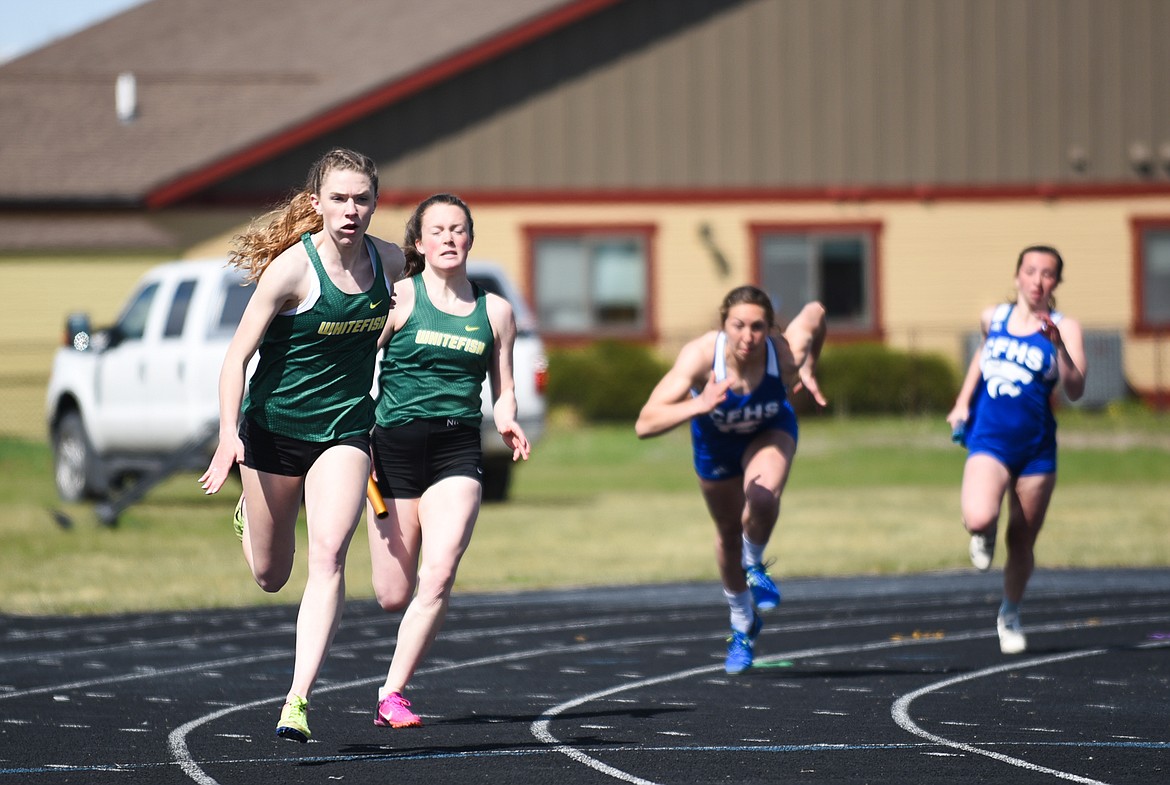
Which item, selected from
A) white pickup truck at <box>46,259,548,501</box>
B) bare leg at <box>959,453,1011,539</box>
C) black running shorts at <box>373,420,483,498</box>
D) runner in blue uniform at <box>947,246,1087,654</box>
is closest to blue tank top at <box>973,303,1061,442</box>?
runner in blue uniform at <box>947,246,1087,654</box>

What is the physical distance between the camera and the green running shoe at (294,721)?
7270 mm

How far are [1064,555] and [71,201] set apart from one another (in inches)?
790

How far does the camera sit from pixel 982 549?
1067cm

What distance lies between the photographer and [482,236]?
32875 mm

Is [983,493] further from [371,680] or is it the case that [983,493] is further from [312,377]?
[312,377]

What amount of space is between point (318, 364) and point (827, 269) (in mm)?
26506

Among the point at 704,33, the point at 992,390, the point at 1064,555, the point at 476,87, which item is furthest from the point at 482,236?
the point at 992,390

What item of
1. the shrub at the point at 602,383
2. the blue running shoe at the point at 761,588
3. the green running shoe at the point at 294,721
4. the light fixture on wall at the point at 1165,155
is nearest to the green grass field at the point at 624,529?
the shrub at the point at 602,383

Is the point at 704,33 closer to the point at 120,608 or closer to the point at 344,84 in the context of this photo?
the point at 344,84

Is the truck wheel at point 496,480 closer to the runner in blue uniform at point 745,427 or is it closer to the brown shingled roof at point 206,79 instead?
the runner in blue uniform at point 745,427

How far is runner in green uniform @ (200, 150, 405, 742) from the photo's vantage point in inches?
296

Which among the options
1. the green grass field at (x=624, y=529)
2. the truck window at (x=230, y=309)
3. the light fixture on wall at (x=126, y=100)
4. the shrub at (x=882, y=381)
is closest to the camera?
the green grass field at (x=624, y=529)

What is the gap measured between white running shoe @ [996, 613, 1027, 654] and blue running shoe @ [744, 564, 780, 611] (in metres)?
1.47

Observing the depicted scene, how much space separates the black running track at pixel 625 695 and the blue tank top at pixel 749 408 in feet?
4.13
